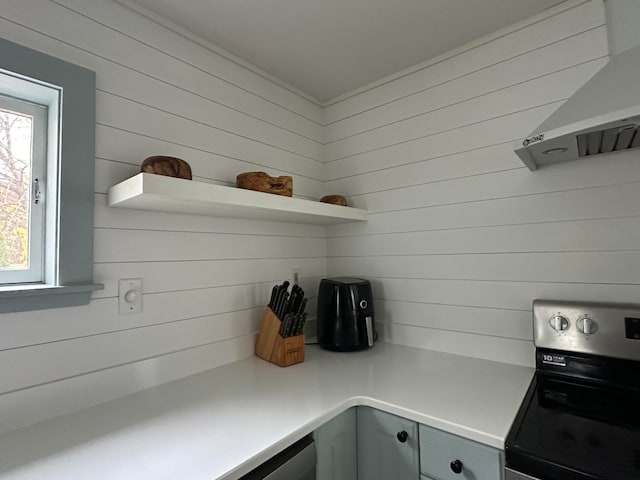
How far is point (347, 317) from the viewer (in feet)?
5.10

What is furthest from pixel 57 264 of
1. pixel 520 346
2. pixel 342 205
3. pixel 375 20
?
pixel 520 346

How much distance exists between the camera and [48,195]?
3.41 feet

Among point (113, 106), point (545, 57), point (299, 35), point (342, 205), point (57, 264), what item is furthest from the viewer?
point (342, 205)

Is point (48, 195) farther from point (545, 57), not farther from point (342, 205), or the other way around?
point (545, 57)

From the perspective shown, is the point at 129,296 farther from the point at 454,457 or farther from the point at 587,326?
the point at 587,326

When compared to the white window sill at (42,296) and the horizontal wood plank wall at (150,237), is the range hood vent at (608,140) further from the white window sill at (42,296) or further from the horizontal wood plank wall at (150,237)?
the white window sill at (42,296)

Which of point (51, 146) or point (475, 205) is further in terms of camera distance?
point (475, 205)

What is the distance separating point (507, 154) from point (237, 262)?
Answer: 1.22 meters

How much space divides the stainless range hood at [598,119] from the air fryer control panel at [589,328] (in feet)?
1.68

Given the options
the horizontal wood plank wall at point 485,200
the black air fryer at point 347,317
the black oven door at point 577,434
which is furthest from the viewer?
the black air fryer at point 347,317

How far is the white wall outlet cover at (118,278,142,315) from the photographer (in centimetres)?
112

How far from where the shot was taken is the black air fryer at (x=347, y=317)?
1551 mm

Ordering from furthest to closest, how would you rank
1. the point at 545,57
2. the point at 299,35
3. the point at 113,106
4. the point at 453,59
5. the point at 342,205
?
the point at 342,205, the point at 453,59, the point at 299,35, the point at 545,57, the point at 113,106

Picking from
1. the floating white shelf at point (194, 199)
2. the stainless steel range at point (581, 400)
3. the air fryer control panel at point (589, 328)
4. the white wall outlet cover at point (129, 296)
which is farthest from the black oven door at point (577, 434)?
the white wall outlet cover at point (129, 296)
